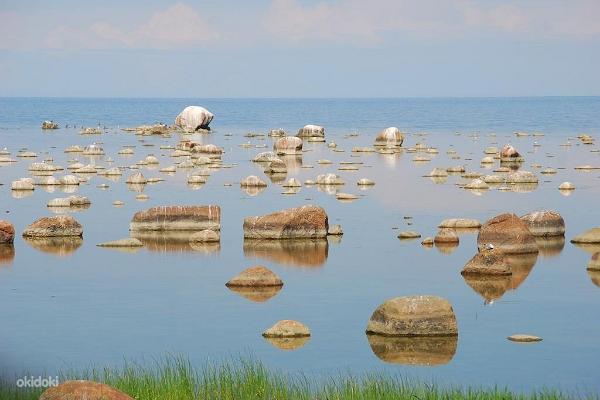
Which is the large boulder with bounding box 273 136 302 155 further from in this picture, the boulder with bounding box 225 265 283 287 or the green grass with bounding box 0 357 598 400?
the green grass with bounding box 0 357 598 400

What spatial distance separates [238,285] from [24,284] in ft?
23.4

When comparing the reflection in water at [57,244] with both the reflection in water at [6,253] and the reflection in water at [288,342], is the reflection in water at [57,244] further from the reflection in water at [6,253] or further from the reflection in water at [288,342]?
the reflection in water at [288,342]

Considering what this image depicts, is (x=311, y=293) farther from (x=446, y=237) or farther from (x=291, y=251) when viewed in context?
(x=446, y=237)

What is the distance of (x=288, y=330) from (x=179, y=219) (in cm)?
1867

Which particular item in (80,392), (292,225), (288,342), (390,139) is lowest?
(80,392)

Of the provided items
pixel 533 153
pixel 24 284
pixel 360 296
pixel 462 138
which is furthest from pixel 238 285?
pixel 462 138

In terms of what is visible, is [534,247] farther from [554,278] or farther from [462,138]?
[462,138]

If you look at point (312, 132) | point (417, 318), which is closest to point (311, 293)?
point (417, 318)

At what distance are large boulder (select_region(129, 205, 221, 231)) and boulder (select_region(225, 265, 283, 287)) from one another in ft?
35.2

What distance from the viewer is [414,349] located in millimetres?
29641

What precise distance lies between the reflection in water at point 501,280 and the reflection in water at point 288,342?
23.9 ft

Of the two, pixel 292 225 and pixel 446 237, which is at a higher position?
pixel 292 225

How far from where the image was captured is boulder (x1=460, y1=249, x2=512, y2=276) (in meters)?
39.6

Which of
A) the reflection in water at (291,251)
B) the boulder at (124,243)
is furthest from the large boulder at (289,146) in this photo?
the boulder at (124,243)
